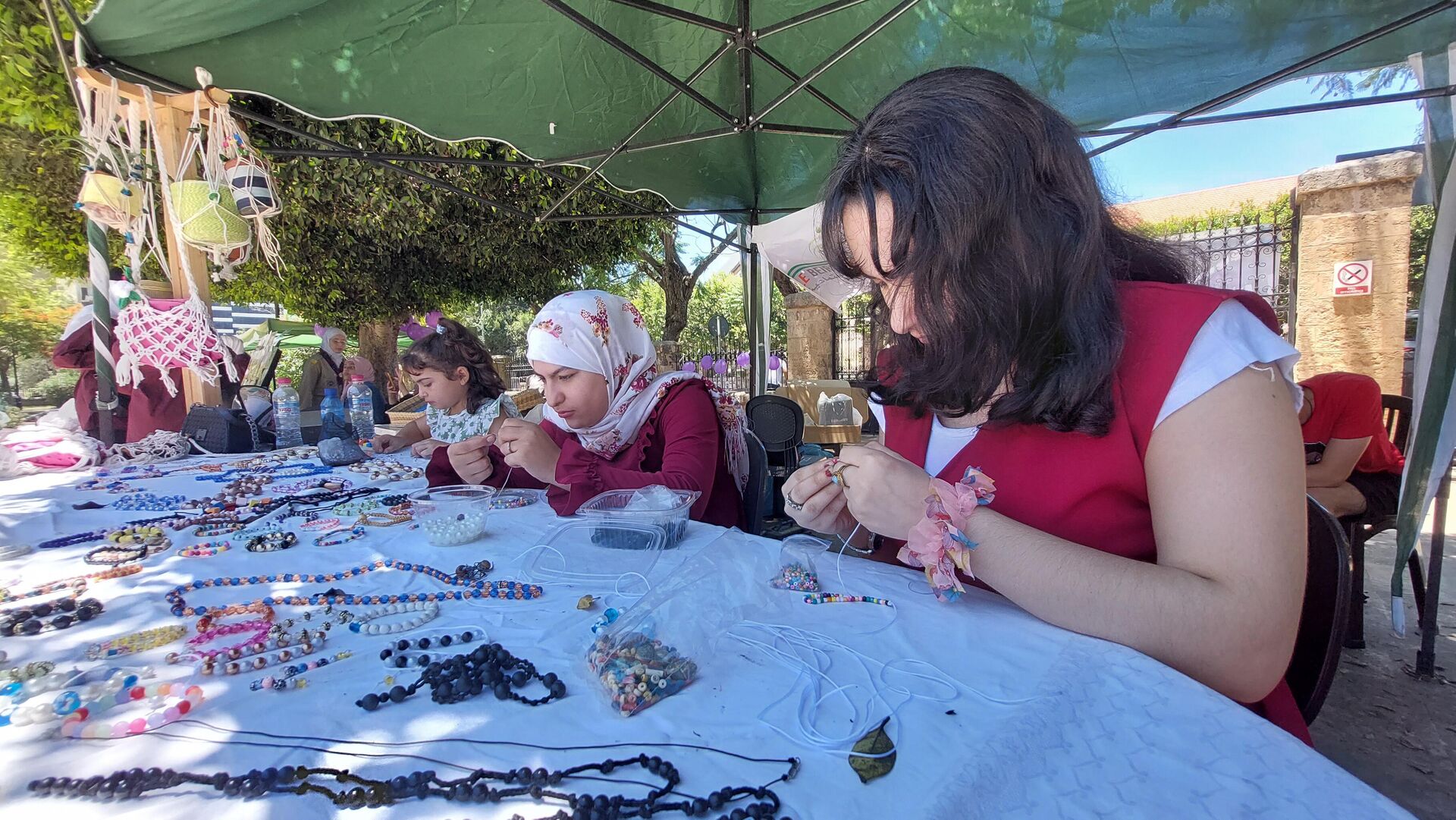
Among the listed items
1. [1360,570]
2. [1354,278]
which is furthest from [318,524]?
[1354,278]

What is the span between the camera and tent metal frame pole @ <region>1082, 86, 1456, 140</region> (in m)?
2.92

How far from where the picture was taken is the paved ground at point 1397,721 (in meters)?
2.23

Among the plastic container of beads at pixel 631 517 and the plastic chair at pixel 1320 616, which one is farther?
the plastic container of beads at pixel 631 517

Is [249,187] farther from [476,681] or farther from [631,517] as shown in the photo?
[476,681]

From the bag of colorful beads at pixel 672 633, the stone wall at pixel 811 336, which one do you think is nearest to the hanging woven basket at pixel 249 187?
the bag of colorful beads at pixel 672 633

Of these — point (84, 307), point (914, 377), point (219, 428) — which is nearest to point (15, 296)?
point (84, 307)

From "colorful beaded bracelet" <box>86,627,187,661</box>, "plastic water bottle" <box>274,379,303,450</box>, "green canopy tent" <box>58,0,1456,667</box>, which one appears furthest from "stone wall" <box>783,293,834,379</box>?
"colorful beaded bracelet" <box>86,627,187,661</box>

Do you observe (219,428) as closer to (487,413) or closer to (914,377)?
(487,413)

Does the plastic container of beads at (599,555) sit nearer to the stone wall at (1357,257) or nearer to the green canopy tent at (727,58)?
the green canopy tent at (727,58)

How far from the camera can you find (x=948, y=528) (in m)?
0.97

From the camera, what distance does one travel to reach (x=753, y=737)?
27.6 inches

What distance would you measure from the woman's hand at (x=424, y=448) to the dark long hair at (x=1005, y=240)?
2.74 metres

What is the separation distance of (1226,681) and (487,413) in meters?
3.07

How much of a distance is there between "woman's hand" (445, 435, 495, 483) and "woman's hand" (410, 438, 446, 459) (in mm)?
972
